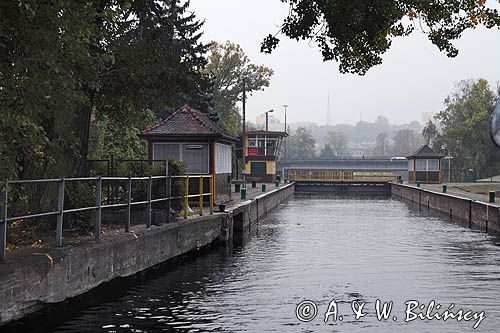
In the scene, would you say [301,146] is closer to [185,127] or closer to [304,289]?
[185,127]

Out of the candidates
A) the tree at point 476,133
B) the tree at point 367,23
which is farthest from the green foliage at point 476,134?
the tree at point 367,23

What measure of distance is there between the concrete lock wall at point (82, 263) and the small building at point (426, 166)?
5033 cm

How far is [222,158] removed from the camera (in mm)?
31375

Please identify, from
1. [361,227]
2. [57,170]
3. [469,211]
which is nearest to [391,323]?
[57,170]

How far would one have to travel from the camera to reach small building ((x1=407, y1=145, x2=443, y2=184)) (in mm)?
67500

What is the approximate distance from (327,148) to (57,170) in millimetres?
172496

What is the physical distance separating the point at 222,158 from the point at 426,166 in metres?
41.6

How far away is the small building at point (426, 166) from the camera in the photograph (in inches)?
2657

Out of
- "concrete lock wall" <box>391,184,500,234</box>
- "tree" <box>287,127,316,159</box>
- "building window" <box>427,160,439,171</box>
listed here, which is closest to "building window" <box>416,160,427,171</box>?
"building window" <box>427,160,439,171</box>

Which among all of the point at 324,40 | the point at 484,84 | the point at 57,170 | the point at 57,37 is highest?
the point at 484,84

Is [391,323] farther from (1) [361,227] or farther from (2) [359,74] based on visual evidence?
(1) [361,227]

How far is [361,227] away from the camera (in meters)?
31.5

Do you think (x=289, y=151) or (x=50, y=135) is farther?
(x=289, y=151)

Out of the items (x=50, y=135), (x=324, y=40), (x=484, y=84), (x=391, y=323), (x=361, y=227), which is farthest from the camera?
(x=484, y=84)
